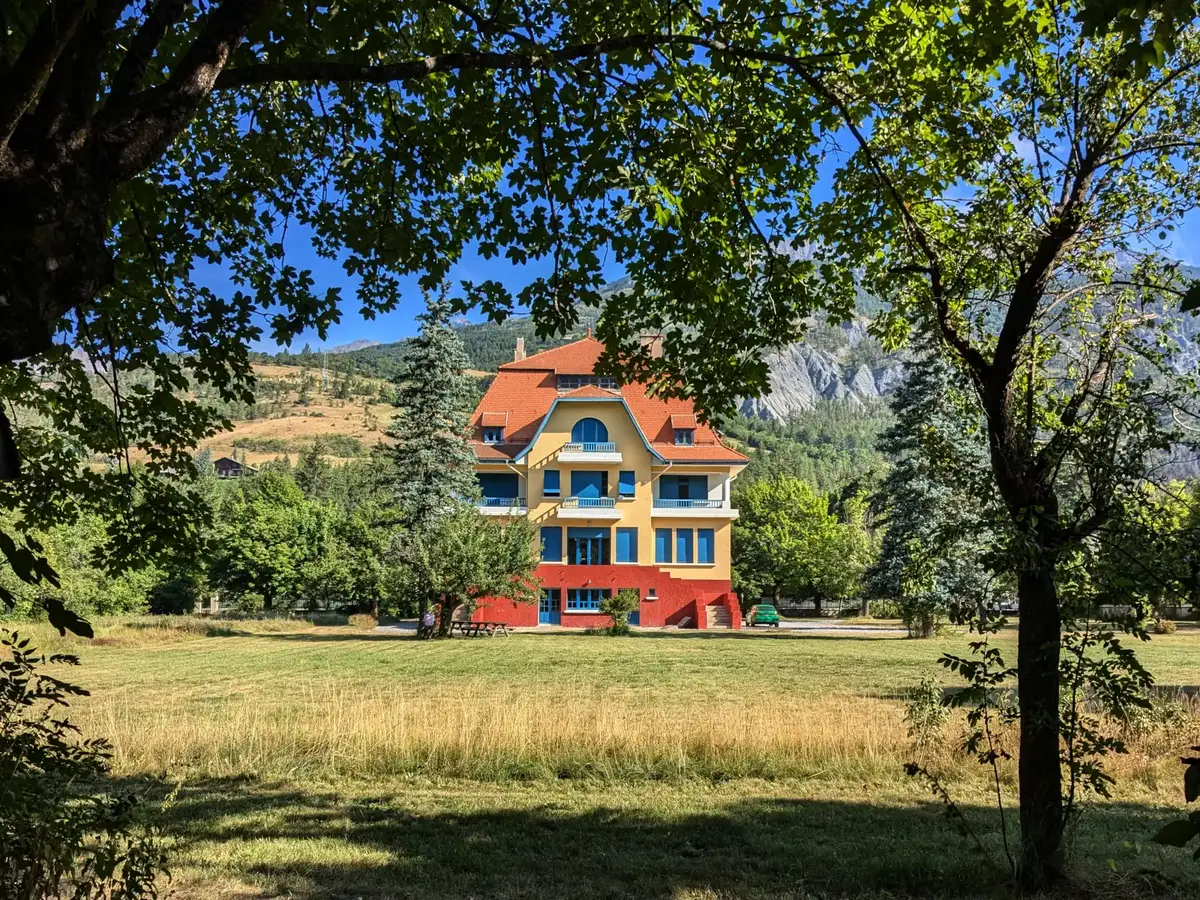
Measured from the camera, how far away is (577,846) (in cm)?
647

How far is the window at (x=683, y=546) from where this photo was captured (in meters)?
40.4

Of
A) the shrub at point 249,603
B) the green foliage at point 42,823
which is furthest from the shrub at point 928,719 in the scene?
the shrub at point 249,603

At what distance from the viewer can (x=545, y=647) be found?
2666 cm

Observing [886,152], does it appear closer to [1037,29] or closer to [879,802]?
[1037,29]

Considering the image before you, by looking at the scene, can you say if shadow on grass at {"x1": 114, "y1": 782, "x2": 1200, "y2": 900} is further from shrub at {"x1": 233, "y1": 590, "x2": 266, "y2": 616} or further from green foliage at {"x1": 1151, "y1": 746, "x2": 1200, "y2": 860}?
shrub at {"x1": 233, "y1": 590, "x2": 266, "y2": 616}

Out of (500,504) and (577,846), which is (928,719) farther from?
(500,504)

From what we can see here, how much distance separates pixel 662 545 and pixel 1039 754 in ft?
116

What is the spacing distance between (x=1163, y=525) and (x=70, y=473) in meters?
7.78

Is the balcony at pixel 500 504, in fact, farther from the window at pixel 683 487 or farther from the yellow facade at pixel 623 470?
the window at pixel 683 487

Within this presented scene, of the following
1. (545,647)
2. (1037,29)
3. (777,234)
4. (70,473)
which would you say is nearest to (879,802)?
(777,234)

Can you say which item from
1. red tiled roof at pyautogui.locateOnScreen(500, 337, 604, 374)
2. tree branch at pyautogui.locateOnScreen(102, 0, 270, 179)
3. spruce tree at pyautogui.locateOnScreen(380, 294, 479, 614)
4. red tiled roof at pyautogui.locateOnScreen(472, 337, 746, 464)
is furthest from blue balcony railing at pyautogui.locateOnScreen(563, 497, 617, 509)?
tree branch at pyautogui.locateOnScreen(102, 0, 270, 179)

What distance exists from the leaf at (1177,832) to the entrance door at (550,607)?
37520 millimetres

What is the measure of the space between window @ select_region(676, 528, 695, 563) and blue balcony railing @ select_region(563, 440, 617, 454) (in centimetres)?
Answer: 538

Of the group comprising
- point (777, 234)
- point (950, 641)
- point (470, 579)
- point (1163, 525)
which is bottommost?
point (950, 641)
